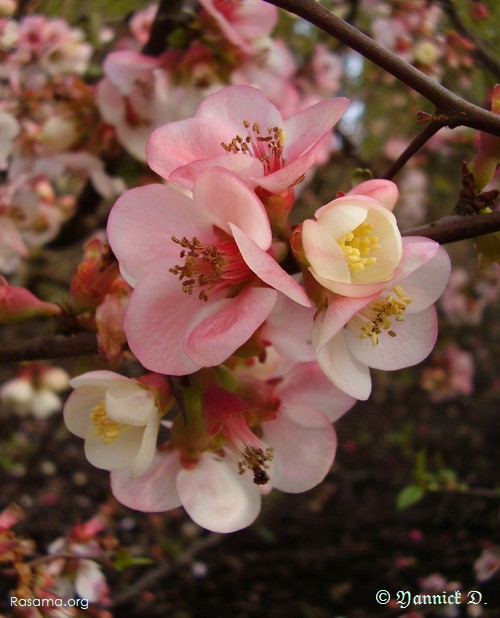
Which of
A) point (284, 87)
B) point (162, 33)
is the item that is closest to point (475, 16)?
point (284, 87)

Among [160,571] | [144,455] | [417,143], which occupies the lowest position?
[160,571]

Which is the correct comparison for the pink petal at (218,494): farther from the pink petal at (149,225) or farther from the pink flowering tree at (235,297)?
the pink petal at (149,225)

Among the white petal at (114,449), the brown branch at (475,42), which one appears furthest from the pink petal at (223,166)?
the brown branch at (475,42)

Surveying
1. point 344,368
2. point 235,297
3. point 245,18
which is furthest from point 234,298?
point 245,18

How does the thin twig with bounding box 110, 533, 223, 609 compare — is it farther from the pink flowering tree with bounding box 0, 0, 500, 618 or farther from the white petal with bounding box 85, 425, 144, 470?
the white petal with bounding box 85, 425, 144, 470

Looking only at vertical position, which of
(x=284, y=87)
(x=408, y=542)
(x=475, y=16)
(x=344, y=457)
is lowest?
(x=344, y=457)

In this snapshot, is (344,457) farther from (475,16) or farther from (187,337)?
(187,337)

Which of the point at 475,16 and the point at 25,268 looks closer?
the point at 475,16

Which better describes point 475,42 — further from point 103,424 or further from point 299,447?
point 103,424
